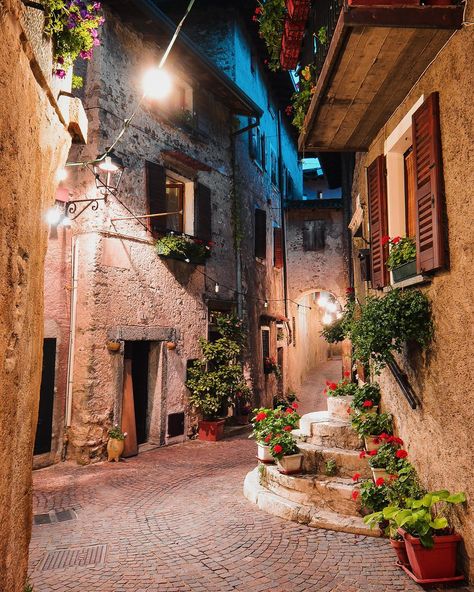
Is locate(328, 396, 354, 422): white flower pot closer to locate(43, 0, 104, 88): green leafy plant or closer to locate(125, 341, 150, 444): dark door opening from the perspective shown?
locate(125, 341, 150, 444): dark door opening

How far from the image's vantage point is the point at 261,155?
17016mm

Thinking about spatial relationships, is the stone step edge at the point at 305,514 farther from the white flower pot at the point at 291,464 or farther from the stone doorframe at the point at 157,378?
the stone doorframe at the point at 157,378

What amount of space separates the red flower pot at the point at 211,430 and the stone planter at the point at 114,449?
2.74 m

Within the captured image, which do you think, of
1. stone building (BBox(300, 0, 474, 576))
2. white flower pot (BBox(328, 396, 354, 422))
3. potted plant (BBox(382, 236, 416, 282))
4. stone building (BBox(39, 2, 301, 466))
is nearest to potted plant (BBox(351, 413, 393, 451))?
stone building (BBox(300, 0, 474, 576))

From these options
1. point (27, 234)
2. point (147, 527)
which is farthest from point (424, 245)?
point (147, 527)

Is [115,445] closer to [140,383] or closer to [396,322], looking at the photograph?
[140,383]

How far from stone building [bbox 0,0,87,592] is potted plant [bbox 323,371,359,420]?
4.84 meters

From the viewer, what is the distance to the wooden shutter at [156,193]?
34.0 feet

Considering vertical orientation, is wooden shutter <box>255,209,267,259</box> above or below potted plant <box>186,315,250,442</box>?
above

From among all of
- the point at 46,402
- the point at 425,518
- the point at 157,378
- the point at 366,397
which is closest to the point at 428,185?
the point at 425,518

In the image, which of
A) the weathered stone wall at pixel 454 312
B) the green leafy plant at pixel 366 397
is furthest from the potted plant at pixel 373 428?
the weathered stone wall at pixel 454 312

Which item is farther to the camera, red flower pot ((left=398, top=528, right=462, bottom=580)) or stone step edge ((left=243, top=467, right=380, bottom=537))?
stone step edge ((left=243, top=467, right=380, bottom=537))

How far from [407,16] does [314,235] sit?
49.7 ft

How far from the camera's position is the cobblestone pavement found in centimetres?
412
